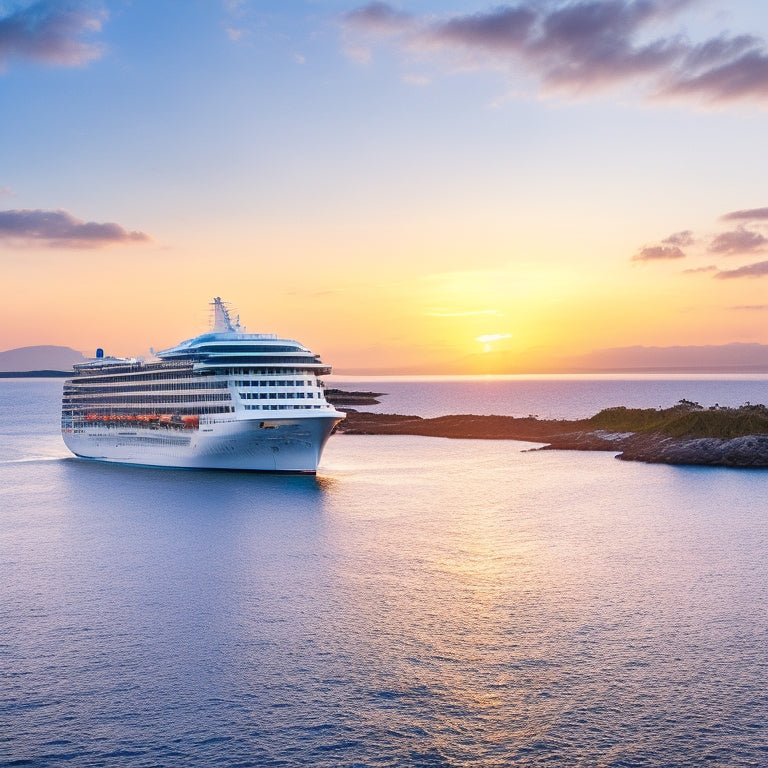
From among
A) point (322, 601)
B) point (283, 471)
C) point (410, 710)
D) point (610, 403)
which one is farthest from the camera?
point (610, 403)

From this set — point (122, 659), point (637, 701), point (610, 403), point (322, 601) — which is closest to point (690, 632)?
point (637, 701)

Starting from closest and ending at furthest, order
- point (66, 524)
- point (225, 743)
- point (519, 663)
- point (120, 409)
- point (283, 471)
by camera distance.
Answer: point (225, 743) → point (519, 663) → point (66, 524) → point (283, 471) → point (120, 409)

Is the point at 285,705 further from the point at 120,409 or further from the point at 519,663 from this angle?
the point at 120,409

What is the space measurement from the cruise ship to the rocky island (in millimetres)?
30368

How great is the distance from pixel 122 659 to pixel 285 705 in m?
5.40

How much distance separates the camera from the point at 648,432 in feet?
255

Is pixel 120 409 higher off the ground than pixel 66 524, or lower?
higher

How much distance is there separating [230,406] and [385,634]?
36.5m

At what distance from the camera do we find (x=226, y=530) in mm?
39094

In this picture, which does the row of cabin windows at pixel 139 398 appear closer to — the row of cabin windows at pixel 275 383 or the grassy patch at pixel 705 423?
the row of cabin windows at pixel 275 383

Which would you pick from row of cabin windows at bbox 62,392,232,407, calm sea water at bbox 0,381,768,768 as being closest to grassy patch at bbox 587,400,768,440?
calm sea water at bbox 0,381,768,768

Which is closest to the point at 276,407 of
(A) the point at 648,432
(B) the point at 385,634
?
(B) the point at 385,634

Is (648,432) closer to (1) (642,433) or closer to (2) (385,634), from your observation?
(1) (642,433)

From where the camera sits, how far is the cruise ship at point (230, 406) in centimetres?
5653
